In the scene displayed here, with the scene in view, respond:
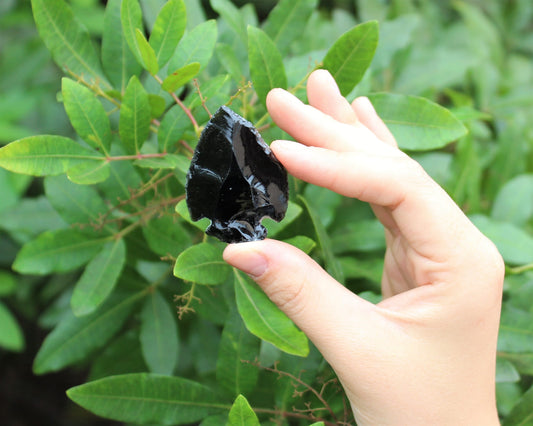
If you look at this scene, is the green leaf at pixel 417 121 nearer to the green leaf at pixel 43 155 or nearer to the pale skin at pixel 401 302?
the pale skin at pixel 401 302

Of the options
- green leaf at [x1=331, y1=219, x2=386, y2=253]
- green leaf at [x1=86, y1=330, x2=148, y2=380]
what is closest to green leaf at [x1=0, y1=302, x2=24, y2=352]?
green leaf at [x1=86, y1=330, x2=148, y2=380]

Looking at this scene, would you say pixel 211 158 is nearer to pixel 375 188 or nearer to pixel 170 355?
pixel 375 188

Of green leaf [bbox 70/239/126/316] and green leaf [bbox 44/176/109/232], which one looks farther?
green leaf [bbox 44/176/109/232]

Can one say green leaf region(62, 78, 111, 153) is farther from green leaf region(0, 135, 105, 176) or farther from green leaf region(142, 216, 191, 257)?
green leaf region(142, 216, 191, 257)

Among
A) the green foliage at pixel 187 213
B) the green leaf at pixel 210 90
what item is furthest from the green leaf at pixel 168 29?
the green leaf at pixel 210 90

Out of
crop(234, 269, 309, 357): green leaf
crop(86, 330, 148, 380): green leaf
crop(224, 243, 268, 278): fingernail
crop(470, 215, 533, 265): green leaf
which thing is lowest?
crop(86, 330, 148, 380): green leaf

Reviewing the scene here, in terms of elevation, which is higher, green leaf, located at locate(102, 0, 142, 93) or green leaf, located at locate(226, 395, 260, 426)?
green leaf, located at locate(102, 0, 142, 93)
